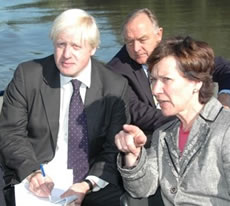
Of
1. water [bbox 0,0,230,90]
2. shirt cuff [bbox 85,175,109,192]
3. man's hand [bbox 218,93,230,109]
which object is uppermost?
man's hand [bbox 218,93,230,109]

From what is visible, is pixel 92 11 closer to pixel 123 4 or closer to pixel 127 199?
pixel 123 4

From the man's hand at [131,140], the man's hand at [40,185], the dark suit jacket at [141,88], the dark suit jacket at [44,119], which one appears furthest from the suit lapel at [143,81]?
the man's hand at [131,140]

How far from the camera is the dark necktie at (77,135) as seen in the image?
2.72 metres

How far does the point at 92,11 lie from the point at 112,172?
1496 centimetres

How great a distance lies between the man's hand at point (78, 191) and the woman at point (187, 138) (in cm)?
40

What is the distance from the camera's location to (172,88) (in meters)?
2.14

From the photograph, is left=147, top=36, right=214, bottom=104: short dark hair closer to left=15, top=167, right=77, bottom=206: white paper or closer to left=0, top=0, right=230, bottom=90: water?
left=15, top=167, right=77, bottom=206: white paper

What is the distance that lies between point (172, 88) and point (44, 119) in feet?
2.87

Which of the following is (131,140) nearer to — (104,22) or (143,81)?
(143,81)

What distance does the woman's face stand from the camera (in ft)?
7.00

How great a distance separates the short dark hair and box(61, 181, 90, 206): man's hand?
2.69 feet

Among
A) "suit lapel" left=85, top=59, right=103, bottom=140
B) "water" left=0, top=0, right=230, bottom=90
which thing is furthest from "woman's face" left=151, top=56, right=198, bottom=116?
"water" left=0, top=0, right=230, bottom=90

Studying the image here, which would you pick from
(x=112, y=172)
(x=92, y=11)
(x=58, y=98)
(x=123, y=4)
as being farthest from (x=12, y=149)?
(x=123, y=4)

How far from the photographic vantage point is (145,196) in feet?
7.57
